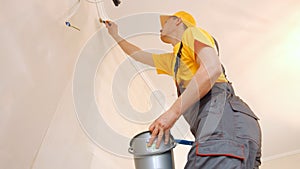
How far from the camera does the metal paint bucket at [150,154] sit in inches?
33.6

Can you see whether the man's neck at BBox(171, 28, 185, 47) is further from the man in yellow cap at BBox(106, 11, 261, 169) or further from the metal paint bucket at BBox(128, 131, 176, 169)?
the metal paint bucket at BBox(128, 131, 176, 169)

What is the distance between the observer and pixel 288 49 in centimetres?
230

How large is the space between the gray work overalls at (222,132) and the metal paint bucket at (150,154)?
0.22 feet

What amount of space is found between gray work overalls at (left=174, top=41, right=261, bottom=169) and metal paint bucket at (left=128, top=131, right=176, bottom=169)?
0.22ft

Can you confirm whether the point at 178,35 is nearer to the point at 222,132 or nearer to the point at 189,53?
the point at 189,53

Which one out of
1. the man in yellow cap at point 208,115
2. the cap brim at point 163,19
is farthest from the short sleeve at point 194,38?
the cap brim at point 163,19

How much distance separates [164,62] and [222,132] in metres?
0.57

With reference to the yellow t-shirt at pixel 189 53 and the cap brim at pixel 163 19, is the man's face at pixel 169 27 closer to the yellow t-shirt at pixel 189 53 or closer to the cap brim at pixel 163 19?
the cap brim at pixel 163 19

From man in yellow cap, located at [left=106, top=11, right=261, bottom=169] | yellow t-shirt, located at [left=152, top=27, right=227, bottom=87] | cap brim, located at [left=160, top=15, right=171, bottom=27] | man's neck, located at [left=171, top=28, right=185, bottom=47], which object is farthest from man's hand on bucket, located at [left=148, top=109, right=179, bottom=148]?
cap brim, located at [left=160, top=15, right=171, bottom=27]

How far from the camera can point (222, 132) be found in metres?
0.85

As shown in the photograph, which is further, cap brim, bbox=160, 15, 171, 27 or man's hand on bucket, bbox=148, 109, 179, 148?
cap brim, bbox=160, 15, 171, 27

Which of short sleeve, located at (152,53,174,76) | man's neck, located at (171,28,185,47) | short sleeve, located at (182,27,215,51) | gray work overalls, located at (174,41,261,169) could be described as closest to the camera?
gray work overalls, located at (174,41,261,169)

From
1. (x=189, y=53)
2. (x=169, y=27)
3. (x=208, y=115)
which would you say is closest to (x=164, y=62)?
(x=169, y=27)

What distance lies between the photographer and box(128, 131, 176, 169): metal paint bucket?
854mm
